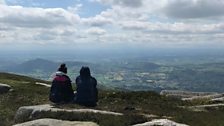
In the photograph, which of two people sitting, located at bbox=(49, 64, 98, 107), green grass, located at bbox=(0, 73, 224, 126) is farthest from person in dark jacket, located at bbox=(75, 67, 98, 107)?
green grass, located at bbox=(0, 73, 224, 126)

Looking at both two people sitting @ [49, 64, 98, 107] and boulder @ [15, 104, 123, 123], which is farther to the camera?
A: two people sitting @ [49, 64, 98, 107]

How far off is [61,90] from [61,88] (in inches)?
5.9

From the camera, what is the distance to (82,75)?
2606 cm

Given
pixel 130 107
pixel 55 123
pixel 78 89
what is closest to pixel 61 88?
pixel 78 89

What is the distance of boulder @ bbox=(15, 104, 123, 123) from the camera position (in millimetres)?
20781

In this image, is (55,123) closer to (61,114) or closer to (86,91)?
(61,114)

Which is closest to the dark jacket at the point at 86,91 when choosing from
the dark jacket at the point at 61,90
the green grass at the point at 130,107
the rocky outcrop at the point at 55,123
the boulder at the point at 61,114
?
the green grass at the point at 130,107

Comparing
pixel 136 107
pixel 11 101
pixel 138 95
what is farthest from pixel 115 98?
pixel 11 101

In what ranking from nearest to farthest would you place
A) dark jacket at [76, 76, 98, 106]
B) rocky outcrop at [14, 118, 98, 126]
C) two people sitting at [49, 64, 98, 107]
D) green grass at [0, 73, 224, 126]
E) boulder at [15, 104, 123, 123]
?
rocky outcrop at [14, 118, 98, 126] → green grass at [0, 73, 224, 126] → boulder at [15, 104, 123, 123] → dark jacket at [76, 76, 98, 106] → two people sitting at [49, 64, 98, 107]

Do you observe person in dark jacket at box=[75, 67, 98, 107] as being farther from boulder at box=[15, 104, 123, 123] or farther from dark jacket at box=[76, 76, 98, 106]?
boulder at box=[15, 104, 123, 123]

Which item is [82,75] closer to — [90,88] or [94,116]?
[90,88]

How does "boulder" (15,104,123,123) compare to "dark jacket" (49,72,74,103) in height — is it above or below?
below

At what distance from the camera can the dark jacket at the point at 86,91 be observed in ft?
84.1

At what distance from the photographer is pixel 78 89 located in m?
26.1
